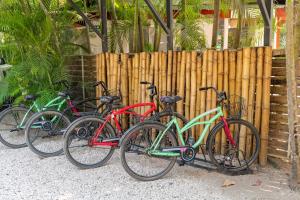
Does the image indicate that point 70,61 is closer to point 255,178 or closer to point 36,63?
point 36,63

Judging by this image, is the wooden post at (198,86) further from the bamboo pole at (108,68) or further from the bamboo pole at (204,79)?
the bamboo pole at (108,68)

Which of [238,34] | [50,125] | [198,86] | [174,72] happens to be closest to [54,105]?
[50,125]

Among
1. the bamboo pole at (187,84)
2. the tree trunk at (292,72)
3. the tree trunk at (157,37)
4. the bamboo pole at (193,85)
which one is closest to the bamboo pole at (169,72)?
the bamboo pole at (187,84)

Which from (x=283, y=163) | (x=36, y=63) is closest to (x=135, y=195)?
(x=283, y=163)

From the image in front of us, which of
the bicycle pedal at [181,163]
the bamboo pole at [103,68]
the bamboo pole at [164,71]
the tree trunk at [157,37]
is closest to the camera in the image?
the bicycle pedal at [181,163]

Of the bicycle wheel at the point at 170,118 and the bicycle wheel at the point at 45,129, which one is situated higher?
the bicycle wheel at the point at 170,118

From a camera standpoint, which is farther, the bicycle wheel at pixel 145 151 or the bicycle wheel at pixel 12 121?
the bicycle wheel at pixel 12 121

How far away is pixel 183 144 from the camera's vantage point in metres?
4.13

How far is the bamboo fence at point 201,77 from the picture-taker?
13.8ft

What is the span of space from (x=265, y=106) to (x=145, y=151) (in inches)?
63.1

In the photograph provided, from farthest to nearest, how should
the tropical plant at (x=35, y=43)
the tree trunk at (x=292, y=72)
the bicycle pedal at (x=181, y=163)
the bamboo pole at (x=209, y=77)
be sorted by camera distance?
the tropical plant at (x=35, y=43) → the bamboo pole at (x=209, y=77) → the bicycle pedal at (x=181, y=163) → the tree trunk at (x=292, y=72)

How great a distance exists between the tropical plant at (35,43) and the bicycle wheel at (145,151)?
2.30 meters

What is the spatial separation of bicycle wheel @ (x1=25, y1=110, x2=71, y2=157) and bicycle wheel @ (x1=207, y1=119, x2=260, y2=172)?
226 centimetres

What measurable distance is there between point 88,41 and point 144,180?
14.1ft
